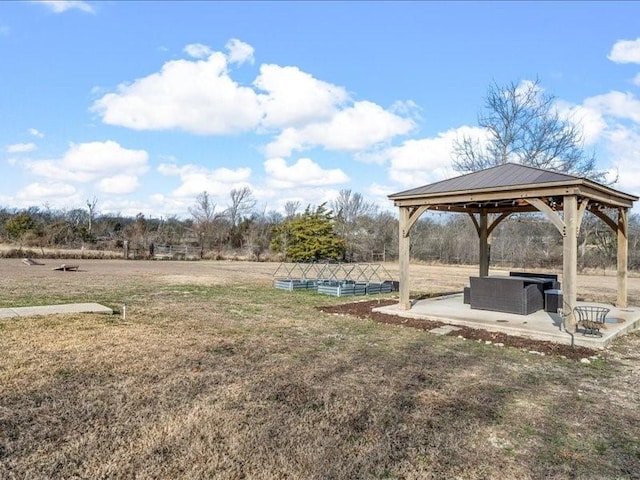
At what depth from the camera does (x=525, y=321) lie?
755 centimetres

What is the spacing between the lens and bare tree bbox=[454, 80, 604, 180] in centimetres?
2192

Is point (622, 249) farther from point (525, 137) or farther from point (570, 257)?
point (525, 137)

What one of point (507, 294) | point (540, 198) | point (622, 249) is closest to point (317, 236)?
point (507, 294)

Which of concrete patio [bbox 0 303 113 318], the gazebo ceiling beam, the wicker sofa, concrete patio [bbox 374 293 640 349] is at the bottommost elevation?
concrete patio [bbox 374 293 640 349]

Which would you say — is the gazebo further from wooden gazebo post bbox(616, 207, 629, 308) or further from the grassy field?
the grassy field

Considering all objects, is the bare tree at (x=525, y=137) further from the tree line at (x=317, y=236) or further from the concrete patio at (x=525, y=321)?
the concrete patio at (x=525, y=321)

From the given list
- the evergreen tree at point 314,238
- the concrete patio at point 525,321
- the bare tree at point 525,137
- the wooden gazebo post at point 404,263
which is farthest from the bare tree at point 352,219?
the concrete patio at point 525,321

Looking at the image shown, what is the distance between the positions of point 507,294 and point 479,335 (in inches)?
88.0

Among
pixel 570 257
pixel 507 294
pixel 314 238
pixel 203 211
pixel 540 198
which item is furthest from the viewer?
pixel 203 211

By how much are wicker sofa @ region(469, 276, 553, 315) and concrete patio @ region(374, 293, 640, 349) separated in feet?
0.50

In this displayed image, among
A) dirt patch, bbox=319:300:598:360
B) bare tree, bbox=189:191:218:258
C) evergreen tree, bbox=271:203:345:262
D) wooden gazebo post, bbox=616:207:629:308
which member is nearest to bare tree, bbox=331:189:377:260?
evergreen tree, bbox=271:203:345:262

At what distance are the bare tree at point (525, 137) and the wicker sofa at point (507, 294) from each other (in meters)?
16.4

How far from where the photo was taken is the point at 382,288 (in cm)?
1324

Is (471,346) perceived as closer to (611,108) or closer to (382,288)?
(382,288)
